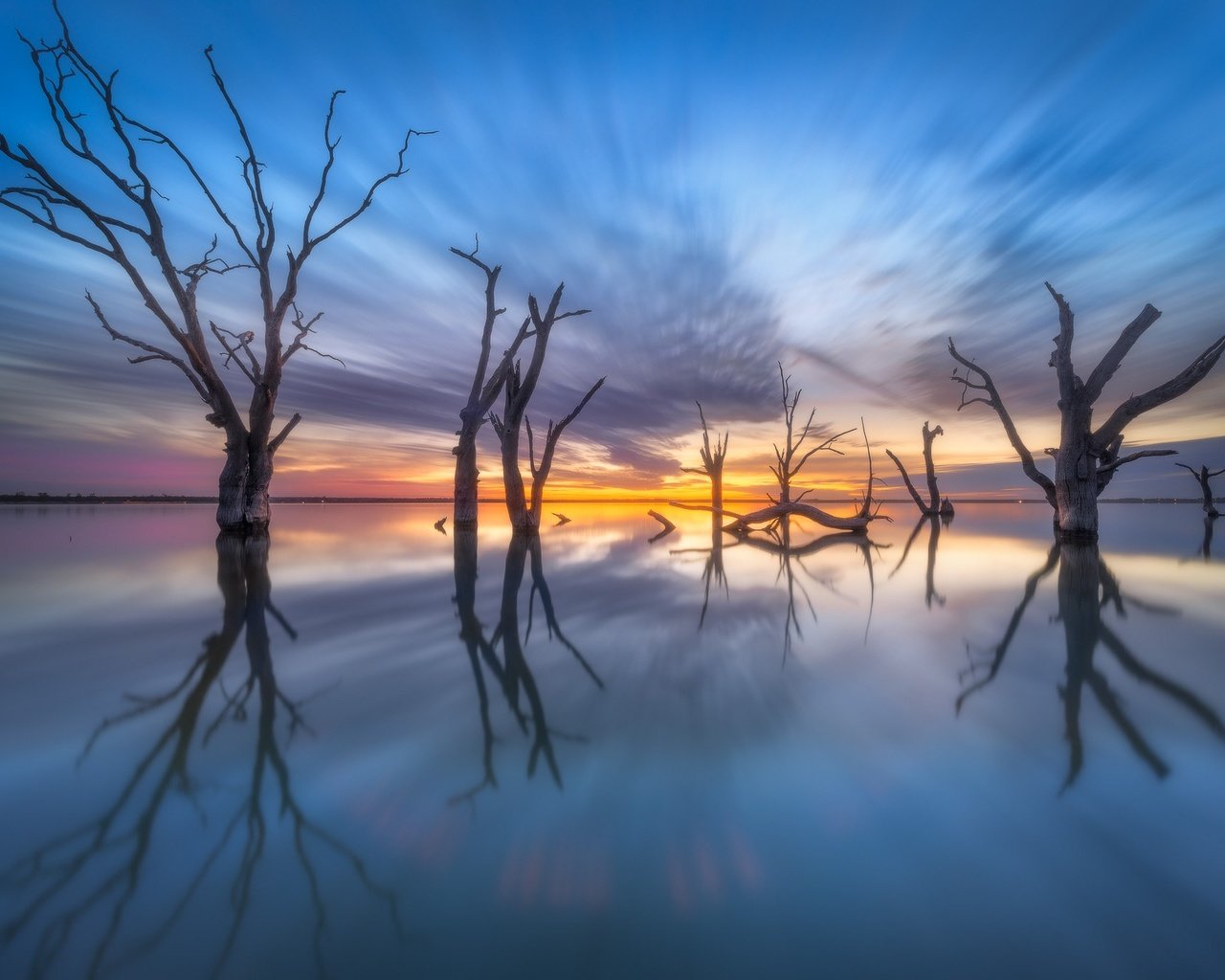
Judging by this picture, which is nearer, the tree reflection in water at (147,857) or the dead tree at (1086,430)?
the tree reflection in water at (147,857)

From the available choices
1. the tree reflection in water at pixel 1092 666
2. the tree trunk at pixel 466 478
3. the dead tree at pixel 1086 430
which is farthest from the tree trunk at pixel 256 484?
the dead tree at pixel 1086 430

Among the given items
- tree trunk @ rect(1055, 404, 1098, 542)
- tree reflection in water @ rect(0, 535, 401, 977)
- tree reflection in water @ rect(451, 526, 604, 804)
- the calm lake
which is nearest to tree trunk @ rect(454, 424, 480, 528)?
tree reflection in water @ rect(451, 526, 604, 804)

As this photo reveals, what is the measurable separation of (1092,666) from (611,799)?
3155 mm

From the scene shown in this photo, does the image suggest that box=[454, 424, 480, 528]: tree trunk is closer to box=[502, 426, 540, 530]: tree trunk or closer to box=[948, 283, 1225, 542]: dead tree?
box=[502, 426, 540, 530]: tree trunk

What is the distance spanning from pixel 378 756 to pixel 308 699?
805 millimetres

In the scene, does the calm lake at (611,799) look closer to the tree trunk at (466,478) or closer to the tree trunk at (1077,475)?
the tree trunk at (1077,475)

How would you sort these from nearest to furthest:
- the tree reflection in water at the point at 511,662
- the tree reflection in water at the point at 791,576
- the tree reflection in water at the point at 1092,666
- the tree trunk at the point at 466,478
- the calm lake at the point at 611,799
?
the calm lake at the point at 611,799 < the tree reflection in water at the point at 511,662 < the tree reflection in water at the point at 1092,666 < the tree reflection in water at the point at 791,576 < the tree trunk at the point at 466,478

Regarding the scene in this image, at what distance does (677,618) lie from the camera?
Result: 4230mm

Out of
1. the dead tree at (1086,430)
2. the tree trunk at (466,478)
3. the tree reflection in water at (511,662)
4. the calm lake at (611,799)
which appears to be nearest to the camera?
the calm lake at (611,799)

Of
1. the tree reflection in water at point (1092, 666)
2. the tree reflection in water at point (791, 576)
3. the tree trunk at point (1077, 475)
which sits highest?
the tree trunk at point (1077, 475)

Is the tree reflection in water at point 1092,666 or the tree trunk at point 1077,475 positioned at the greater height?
the tree trunk at point 1077,475

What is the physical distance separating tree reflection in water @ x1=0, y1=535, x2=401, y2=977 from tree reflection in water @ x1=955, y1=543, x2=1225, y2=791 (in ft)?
7.68

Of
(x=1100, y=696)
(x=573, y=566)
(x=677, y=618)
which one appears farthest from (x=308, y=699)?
(x=573, y=566)

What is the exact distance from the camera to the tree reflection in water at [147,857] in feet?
3.56
